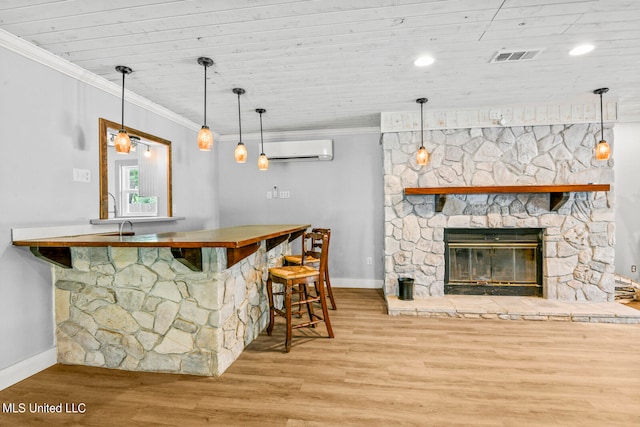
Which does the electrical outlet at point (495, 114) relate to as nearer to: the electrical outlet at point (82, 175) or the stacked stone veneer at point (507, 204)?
the stacked stone veneer at point (507, 204)

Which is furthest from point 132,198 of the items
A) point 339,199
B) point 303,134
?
point 339,199

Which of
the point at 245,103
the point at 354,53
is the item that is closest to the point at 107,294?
the point at 245,103

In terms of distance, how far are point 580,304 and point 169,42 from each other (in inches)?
185

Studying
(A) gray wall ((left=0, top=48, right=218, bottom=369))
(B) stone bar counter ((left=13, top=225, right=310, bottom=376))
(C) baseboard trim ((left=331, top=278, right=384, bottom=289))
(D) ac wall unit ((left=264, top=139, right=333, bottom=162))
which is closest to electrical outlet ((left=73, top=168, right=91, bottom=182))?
(A) gray wall ((left=0, top=48, right=218, bottom=369))

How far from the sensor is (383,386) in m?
2.05

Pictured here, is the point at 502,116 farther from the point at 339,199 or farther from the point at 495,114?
the point at 339,199

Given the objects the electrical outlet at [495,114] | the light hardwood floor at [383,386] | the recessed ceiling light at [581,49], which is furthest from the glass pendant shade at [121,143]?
the electrical outlet at [495,114]

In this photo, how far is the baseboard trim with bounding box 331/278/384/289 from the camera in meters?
4.55

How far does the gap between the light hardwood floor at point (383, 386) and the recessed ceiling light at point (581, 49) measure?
2.33m

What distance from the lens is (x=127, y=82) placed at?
2.88m

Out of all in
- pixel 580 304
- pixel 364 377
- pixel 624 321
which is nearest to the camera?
pixel 364 377

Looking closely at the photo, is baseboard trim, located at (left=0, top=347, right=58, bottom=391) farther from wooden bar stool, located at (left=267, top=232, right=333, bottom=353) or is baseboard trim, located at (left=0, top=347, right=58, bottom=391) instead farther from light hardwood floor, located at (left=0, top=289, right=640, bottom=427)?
wooden bar stool, located at (left=267, top=232, right=333, bottom=353)

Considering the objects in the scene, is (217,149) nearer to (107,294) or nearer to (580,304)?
(107,294)

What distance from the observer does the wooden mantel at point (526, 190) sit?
11.1 feet
